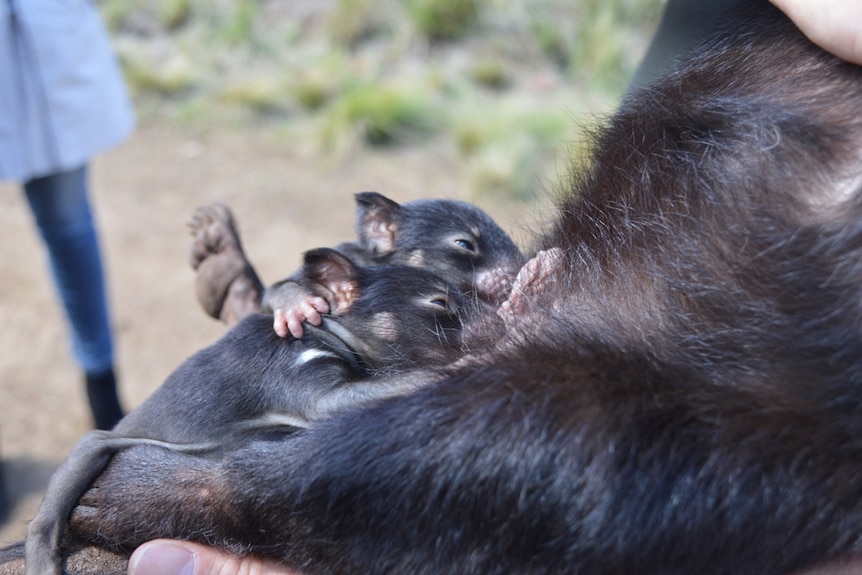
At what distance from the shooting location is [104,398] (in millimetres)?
4770

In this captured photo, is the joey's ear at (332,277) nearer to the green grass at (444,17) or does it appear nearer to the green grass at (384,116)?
the green grass at (384,116)

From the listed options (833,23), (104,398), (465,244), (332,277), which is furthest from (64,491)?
(104,398)

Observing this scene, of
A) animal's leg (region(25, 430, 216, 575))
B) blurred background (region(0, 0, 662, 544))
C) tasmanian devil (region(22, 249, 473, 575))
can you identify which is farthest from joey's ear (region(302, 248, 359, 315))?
blurred background (region(0, 0, 662, 544))

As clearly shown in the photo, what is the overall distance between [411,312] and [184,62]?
8.53 metres

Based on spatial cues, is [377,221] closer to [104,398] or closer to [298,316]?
[298,316]

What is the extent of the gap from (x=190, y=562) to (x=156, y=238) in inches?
239

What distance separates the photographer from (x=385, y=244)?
262 cm

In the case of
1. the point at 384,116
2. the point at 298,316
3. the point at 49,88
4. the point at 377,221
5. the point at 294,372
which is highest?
the point at 384,116

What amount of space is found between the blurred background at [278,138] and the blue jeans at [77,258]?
960 mm

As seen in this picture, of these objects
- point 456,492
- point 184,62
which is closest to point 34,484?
point 456,492

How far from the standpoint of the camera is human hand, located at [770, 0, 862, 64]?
1.60m

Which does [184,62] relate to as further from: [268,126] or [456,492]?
[456,492]

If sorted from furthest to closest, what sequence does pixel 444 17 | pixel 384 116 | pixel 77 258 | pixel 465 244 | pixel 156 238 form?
1. pixel 444 17
2. pixel 384 116
3. pixel 156 238
4. pixel 77 258
5. pixel 465 244

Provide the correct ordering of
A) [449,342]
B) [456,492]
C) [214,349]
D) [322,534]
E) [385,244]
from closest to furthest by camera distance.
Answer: [456,492], [322,534], [449,342], [214,349], [385,244]
